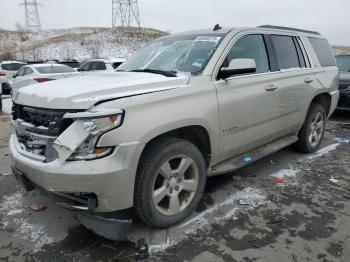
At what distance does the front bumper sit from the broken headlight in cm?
5

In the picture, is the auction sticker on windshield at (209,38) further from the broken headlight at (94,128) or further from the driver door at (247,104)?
the broken headlight at (94,128)

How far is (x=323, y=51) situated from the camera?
563cm

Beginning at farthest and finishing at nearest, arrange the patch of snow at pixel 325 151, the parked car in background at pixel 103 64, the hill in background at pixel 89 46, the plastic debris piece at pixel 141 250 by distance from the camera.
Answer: the hill in background at pixel 89 46, the parked car in background at pixel 103 64, the patch of snow at pixel 325 151, the plastic debris piece at pixel 141 250

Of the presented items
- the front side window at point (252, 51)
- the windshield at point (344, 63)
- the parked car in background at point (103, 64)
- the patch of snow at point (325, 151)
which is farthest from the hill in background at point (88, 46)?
the front side window at point (252, 51)

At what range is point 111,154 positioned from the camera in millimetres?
2580

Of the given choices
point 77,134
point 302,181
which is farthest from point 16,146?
point 302,181

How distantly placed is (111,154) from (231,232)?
4.74 feet

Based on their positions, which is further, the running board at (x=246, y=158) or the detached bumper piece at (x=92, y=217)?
the running board at (x=246, y=158)

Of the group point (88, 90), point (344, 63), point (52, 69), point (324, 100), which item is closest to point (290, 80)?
point (324, 100)

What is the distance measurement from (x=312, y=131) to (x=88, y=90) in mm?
4040

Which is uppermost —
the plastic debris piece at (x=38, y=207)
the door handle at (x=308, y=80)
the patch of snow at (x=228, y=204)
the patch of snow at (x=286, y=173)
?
the door handle at (x=308, y=80)

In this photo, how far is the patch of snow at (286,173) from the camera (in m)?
4.70

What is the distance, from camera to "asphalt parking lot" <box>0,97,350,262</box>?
2916 mm

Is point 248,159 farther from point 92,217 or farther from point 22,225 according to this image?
point 22,225
